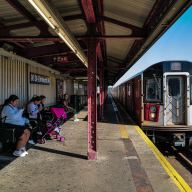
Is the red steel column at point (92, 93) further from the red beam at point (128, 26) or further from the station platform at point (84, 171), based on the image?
the red beam at point (128, 26)

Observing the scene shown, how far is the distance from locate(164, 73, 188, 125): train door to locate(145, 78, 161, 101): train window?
24 cm

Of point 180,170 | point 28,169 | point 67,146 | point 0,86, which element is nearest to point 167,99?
point 180,170

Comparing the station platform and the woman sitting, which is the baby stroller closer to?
the station platform

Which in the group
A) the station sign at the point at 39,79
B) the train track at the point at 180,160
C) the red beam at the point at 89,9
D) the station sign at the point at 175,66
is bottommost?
the train track at the point at 180,160

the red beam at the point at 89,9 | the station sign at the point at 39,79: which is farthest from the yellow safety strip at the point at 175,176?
the station sign at the point at 39,79

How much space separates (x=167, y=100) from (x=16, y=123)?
227 inches

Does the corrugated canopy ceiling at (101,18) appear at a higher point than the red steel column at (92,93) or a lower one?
higher

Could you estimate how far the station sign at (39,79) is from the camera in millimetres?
11600

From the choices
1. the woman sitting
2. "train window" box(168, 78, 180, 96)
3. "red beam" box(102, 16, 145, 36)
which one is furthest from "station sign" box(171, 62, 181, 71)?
the woman sitting

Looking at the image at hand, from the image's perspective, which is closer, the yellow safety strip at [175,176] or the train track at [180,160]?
the yellow safety strip at [175,176]

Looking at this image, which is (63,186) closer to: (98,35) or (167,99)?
(98,35)

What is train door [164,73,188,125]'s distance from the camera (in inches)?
431

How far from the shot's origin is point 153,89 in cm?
1112

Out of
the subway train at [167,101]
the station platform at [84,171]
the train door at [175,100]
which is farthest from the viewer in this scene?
the train door at [175,100]
